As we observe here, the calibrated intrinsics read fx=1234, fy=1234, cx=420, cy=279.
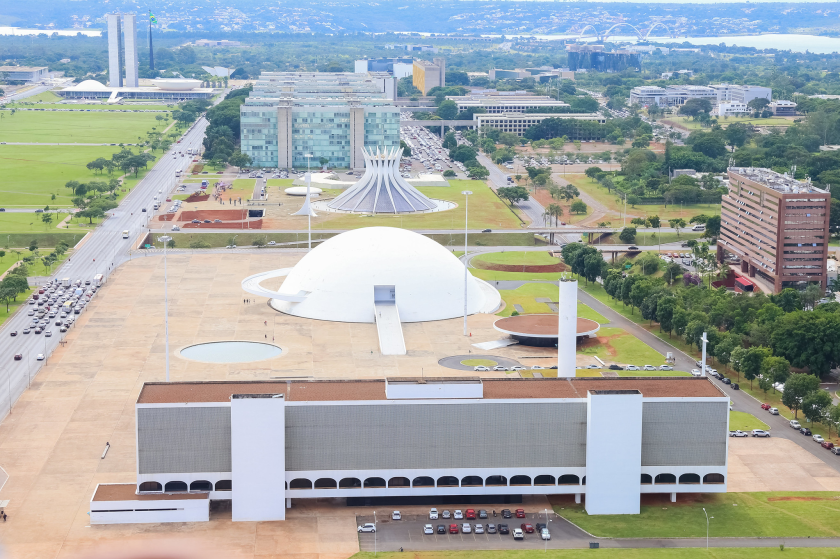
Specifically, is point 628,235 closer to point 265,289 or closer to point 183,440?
point 265,289

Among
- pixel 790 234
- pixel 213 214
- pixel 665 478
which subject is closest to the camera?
pixel 665 478

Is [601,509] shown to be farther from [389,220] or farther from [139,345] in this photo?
[389,220]

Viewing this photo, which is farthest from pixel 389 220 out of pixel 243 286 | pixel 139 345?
pixel 139 345

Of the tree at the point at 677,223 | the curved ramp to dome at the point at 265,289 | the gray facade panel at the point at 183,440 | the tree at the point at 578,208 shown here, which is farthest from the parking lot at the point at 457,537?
the tree at the point at 578,208

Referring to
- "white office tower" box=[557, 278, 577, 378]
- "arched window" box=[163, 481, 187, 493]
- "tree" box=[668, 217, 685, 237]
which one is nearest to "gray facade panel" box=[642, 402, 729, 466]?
"white office tower" box=[557, 278, 577, 378]

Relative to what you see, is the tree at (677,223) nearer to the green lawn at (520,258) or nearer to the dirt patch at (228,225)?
the green lawn at (520,258)

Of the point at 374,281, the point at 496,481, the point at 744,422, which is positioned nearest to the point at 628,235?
the point at 374,281

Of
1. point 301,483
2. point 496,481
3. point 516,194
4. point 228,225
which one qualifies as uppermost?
point 516,194

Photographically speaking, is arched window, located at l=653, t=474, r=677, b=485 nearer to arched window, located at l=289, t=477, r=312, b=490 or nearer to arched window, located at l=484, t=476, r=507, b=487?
arched window, located at l=484, t=476, r=507, b=487
